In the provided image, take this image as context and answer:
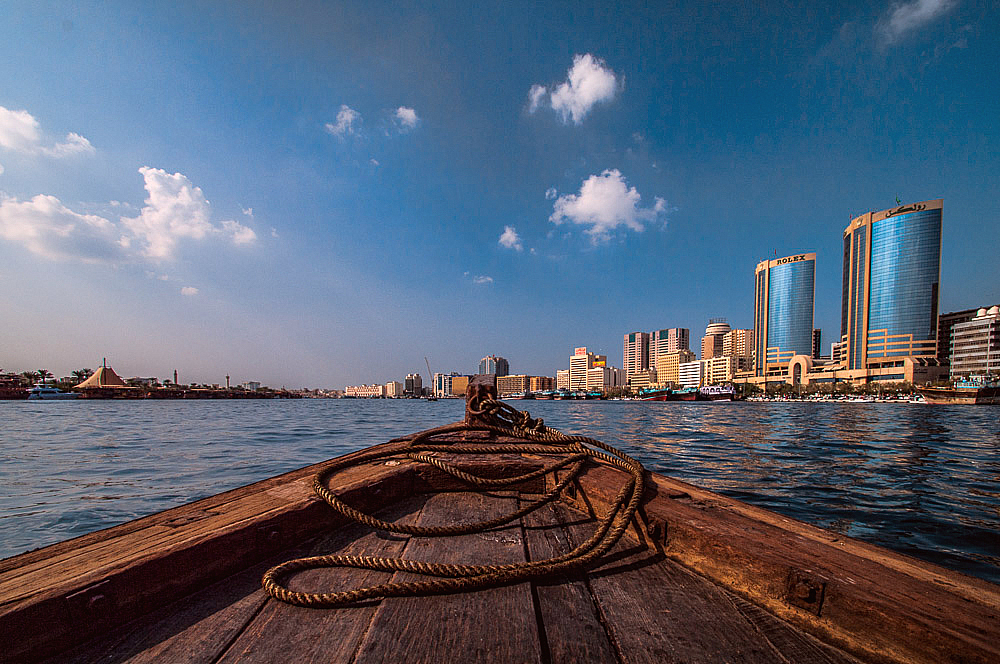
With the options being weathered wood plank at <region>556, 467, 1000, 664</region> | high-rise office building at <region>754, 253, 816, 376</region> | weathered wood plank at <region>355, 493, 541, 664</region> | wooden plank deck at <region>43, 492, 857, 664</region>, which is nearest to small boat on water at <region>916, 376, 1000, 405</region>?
high-rise office building at <region>754, 253, 816, 376</region>

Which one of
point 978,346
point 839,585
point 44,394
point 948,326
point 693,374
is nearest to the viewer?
point 839,585

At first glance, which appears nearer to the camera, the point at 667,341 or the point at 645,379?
the point at 645,379

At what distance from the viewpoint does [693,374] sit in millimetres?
122625

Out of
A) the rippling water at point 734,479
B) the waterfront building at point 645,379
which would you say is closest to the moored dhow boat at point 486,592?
the rippling water at point 734,479

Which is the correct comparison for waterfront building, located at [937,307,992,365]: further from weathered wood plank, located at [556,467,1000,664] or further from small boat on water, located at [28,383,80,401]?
small boat on water, located at [28,383,80,401]

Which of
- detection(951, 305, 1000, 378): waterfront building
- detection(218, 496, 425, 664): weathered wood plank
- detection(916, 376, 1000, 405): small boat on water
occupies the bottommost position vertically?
detection(916, 376, 1000, 405): small boat on water

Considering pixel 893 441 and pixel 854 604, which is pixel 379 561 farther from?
pixel 893 441

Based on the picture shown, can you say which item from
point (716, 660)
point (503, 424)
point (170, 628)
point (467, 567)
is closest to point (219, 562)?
point (170, 628)

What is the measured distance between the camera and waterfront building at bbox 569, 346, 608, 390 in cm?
15088

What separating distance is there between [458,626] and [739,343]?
14622cm

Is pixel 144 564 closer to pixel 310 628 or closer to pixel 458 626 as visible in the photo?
pixel 310 628

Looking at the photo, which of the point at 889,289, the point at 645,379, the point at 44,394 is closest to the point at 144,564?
the point at 44,394

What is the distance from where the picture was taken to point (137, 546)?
1.33 meters

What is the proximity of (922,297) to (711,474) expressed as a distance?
348 feet
